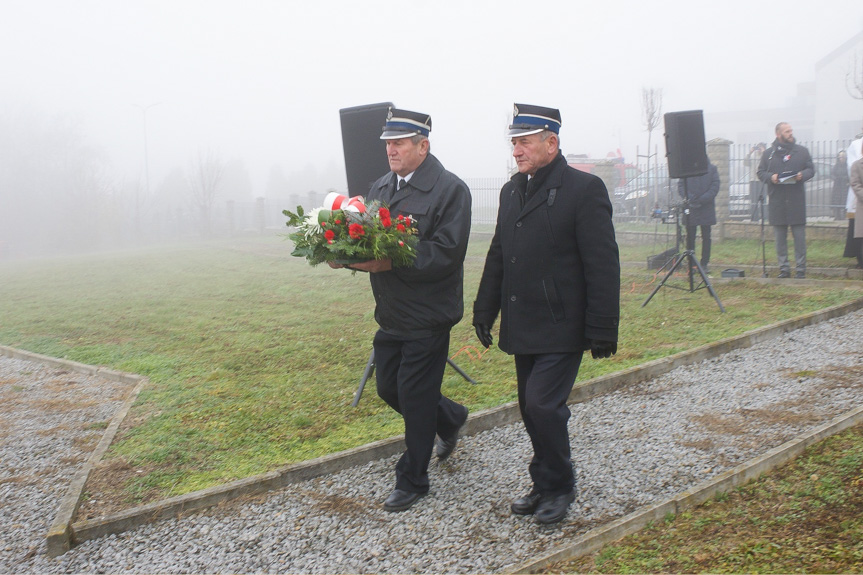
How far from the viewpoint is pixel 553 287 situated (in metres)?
4.00

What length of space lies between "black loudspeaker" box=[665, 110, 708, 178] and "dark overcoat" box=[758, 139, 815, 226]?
58.4 inches

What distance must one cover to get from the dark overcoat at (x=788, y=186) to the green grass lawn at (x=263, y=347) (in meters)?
1.04

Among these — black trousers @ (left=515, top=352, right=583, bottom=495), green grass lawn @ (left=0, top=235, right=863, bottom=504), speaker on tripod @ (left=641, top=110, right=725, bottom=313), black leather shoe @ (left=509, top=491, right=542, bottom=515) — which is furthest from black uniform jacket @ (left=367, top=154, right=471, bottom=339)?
speaker on tripod @ (left=641, top=110, right=725, bottom=313)

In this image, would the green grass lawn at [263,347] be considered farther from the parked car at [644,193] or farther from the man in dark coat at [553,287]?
the parked car at [644,193]

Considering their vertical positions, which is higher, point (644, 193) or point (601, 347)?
point (644, 193)

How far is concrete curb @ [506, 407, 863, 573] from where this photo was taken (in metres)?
3.58

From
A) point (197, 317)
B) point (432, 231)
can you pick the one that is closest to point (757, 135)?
point (197, 317)

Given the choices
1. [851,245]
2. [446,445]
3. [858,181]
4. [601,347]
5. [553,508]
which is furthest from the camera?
[851,245]

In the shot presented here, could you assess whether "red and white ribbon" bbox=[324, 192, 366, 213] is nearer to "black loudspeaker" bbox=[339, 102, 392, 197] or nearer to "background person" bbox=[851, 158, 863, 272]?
"black loudspeaker" bbox=[339, 102, 392, 197]

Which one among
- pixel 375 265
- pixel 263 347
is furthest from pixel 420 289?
pixel 263 347

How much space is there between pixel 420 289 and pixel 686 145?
7.16 meters

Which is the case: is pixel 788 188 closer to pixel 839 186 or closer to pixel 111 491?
pixel 839 186

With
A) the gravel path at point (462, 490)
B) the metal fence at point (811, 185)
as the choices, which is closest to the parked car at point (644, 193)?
the metal fence at point (811, 185)

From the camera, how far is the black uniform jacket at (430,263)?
429 cm
